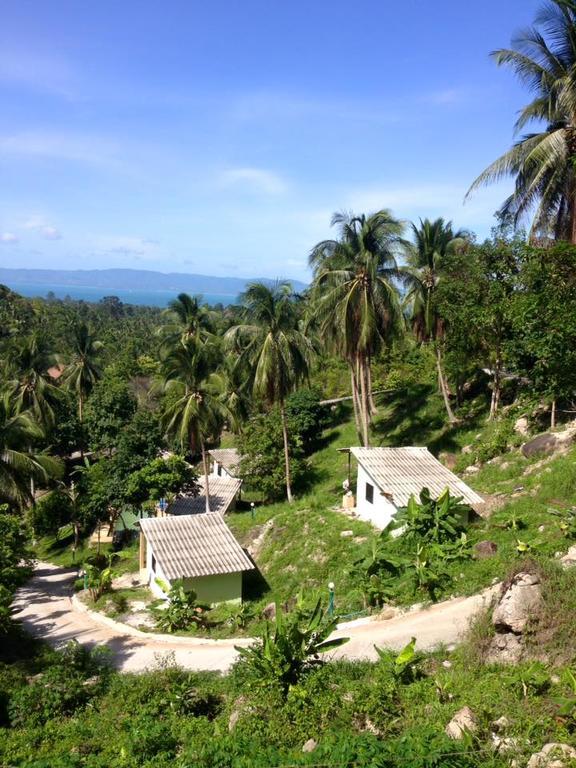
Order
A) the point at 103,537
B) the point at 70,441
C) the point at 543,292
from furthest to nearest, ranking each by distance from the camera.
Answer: the point at 70,441, the point at 103,537, the point at 543,292

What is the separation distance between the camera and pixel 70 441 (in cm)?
4106

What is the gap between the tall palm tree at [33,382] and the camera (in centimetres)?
3628

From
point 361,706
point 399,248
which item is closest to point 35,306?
point 399,248

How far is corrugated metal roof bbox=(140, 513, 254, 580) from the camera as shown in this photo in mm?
18859

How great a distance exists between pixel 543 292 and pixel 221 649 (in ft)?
39.7

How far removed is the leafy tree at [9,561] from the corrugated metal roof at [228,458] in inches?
625

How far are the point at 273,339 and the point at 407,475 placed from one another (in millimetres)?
8460

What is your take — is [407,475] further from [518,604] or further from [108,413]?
[108,413]

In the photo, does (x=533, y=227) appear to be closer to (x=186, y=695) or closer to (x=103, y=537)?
(x=186, y=695)

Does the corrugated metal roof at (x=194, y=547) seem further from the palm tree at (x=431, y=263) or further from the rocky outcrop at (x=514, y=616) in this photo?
the palm tree at (x=431, y=263)

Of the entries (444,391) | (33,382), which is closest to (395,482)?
(444,391)

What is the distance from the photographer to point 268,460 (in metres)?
29.3

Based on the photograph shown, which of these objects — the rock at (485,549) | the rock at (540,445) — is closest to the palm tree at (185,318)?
the rock at (540,445)

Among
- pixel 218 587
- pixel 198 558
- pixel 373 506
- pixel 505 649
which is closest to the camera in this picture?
pixel 505 649
